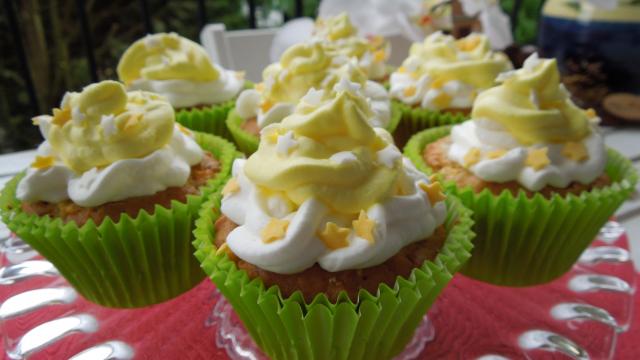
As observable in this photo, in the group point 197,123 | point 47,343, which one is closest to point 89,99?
point 47,343

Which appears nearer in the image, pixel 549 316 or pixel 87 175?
pixel 87 175

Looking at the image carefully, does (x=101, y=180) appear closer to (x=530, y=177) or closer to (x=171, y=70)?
(x=171, y=70)

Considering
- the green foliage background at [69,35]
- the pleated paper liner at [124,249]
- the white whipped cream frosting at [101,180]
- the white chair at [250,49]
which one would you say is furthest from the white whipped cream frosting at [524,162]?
the green foliage background at [69,35]

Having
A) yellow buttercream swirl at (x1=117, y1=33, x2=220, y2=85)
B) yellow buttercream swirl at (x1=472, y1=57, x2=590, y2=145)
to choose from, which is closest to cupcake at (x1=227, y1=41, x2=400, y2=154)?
yellow buttercream swirl at (x1=117, y1=33, x2=220, y2=85)

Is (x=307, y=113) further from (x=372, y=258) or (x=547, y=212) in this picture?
(x=547, y=212)

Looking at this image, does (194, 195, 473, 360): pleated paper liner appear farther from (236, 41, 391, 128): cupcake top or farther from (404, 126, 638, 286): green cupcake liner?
(236, 41, 391, 128): cupcake top

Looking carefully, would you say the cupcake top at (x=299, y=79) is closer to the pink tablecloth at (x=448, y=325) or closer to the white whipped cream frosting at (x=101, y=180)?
the white whipped cream frosting at (x=101, y=180)

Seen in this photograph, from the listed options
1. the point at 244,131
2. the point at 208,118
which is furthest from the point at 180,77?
the point at 244,131
